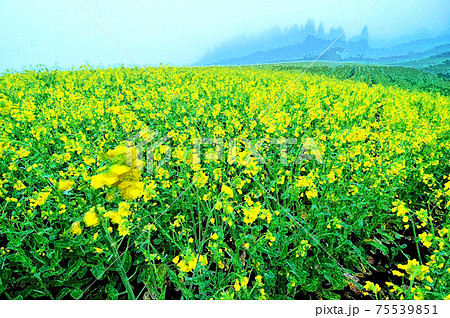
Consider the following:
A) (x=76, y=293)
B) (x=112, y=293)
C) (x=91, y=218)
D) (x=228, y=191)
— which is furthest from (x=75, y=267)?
(x=228, y=191)

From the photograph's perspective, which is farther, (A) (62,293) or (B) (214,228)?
(A) (62,293)

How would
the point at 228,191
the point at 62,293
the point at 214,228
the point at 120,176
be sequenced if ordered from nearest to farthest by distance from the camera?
the point at 120,176 → the point at 228,191 → the point at 214,228 → the point at 62,293

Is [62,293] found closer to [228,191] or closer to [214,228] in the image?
[214,228]

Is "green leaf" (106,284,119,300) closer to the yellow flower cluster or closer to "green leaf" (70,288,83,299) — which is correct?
"green leaf" (70,288,83,299)

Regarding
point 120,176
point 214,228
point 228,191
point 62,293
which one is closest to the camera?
point 120,176

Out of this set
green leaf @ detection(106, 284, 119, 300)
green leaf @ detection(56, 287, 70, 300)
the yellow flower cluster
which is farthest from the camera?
green leaf @ detection(56, 287, 70, 300)

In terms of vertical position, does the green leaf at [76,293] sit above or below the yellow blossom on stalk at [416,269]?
below

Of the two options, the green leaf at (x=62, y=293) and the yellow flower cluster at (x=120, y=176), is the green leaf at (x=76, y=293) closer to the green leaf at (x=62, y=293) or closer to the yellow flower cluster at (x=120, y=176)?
the green leaf at (x=62, y=293)

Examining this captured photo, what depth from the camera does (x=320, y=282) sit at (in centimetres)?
205

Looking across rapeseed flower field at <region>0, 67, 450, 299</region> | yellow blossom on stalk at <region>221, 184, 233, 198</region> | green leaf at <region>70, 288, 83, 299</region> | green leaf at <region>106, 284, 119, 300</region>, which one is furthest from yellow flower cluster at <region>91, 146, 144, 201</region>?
green leaf at <region>70, 288, 83, 299</region>

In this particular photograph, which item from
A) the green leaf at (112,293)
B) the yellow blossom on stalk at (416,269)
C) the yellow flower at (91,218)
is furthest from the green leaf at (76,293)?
the yellow blossom on stalk at (416,269)

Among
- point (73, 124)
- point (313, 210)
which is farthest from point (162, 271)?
point (73, 124)
